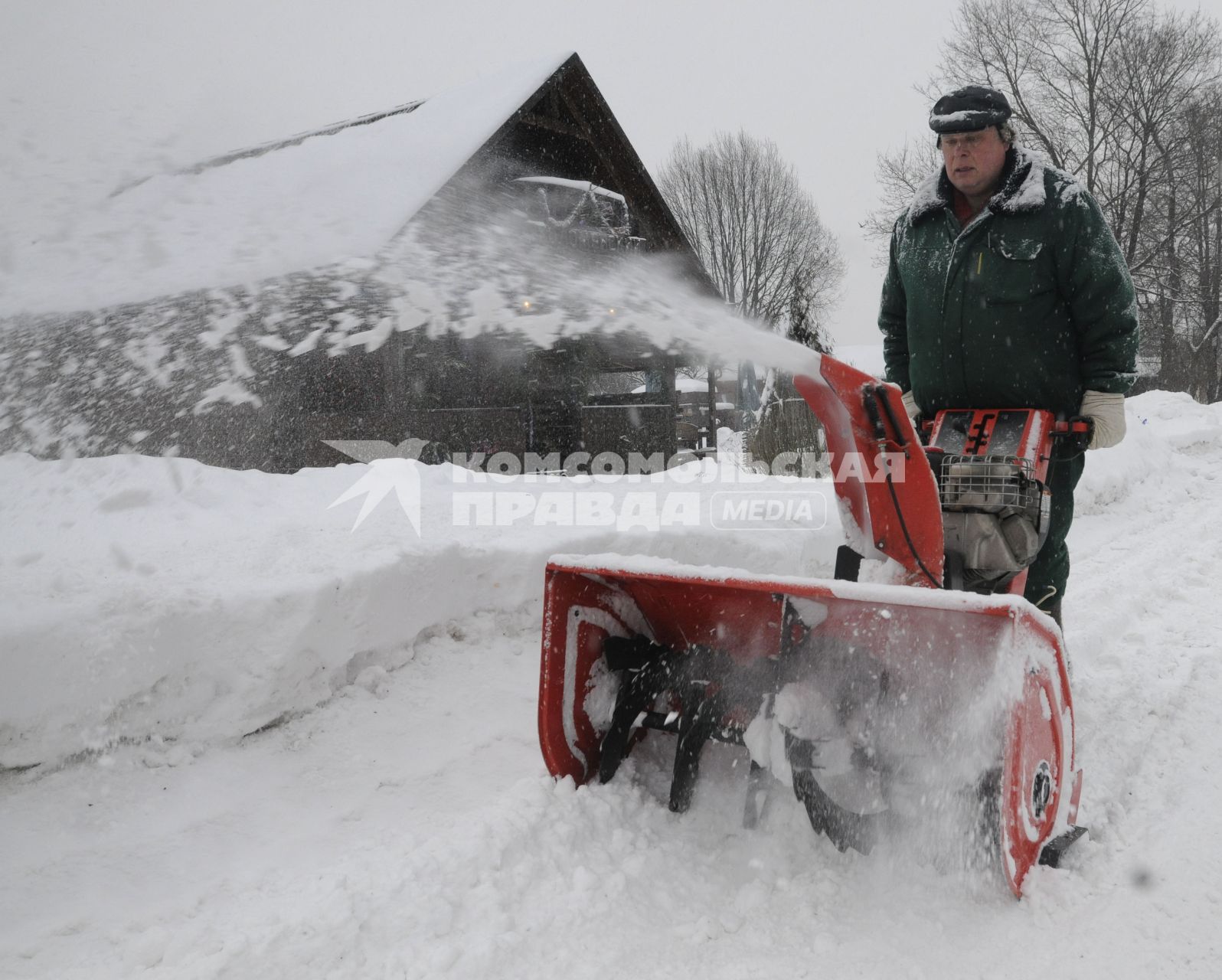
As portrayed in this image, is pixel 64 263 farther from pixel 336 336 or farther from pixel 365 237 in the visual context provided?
pixel 336 336

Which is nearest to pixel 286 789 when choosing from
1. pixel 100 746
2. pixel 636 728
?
pixel 100 746

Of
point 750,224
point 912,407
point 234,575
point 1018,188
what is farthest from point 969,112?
point 750,224

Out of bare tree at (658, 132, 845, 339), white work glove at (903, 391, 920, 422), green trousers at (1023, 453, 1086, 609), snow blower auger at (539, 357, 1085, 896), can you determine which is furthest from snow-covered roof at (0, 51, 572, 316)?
bare tree at (658, 132, 845, 339)

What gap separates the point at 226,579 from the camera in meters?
2.85

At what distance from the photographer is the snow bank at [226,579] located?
7.99 ft

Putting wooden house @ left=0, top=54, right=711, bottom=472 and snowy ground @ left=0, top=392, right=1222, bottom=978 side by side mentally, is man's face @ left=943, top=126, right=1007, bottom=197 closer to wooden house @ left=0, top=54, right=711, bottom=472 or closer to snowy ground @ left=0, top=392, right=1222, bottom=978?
A: wooden house @ left=0, top=54, right=711, bottom=472

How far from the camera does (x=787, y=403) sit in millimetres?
11211

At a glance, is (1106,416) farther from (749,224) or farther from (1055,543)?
(749,224)

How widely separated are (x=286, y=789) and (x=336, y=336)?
6.40 metres

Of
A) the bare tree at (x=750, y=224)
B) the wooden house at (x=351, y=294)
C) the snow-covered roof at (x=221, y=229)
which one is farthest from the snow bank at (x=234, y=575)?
the bare tree at (x=750, y=224)

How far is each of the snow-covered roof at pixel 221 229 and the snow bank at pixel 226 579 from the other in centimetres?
90

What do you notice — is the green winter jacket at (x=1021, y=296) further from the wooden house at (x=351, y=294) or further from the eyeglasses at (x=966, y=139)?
the wooden house at (x=351, y=294)

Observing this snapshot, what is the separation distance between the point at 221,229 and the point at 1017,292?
159 inches

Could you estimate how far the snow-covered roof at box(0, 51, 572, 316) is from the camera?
3.88 m
